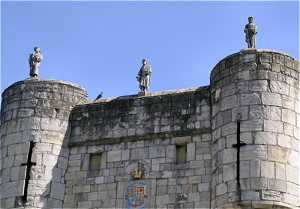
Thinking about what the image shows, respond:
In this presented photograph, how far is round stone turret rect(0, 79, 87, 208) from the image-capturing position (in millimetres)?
21927

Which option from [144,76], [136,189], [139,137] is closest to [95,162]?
[139,137]

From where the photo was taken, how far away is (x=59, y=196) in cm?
2211

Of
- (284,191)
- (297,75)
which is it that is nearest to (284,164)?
(284,191)

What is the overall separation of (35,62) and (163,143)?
196 inches

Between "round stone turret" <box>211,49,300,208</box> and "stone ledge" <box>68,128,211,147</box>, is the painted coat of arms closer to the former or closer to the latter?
"stone ledge" <box>68,128,211,147</box>

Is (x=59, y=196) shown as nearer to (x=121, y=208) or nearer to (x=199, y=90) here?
(x=121, y=208)

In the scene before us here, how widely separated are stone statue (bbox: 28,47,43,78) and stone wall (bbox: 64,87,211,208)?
71.3 inches

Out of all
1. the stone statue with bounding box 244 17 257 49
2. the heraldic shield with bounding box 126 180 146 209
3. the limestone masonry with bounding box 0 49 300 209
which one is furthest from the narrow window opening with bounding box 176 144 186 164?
the stone statue with bounding box 244 17 257 49

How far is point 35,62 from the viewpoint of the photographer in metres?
23.8

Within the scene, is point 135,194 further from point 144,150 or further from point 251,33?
point 251,33

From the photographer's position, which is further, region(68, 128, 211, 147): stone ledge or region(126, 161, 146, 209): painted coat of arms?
region(68, 128, 211, 147): stone ledge

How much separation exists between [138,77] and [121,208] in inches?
157

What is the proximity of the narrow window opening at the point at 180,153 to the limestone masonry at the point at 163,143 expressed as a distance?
31 mm

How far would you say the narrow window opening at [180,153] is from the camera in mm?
21375
